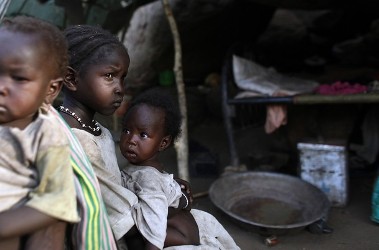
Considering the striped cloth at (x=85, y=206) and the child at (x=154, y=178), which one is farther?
the child at (x=154, y=178)

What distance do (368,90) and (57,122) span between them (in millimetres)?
3739

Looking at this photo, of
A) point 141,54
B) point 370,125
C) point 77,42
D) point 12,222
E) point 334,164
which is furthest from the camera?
point 141,54

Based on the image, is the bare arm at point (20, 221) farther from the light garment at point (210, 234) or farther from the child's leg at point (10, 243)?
the light garment at point (210, 234)

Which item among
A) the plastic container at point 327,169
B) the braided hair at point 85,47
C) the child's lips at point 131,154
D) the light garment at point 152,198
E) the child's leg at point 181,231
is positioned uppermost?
the braided hair at point 85,47

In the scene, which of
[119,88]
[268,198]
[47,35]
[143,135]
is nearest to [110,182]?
[119,88]

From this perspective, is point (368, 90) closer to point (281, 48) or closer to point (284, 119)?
point (284, 119)

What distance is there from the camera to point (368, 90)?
4301 millimetres

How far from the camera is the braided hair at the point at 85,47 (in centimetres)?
156

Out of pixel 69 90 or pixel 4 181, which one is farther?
pixel 69 90

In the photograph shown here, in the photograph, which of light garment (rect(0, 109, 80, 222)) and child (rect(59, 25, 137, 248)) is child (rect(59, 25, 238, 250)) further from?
light garment (rect(0, 109, 80, 222))

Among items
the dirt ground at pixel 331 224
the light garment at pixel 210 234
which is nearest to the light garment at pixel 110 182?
the light garment at pixel 210 234

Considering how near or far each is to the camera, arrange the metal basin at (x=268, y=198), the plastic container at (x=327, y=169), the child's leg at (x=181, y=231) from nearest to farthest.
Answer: the child's leg at (x=181, y=231) < the metal basin at (x=268, y=198) < the plastic container at (x=327, y=169)

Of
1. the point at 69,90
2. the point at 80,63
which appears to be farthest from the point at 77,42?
the point at 69,90

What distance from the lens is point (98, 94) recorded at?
160cm
